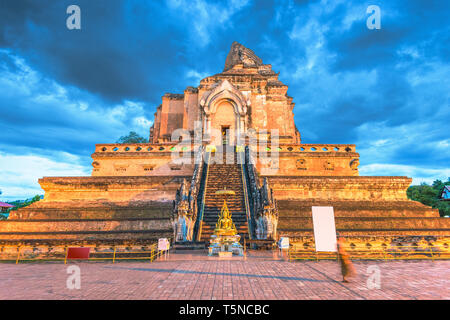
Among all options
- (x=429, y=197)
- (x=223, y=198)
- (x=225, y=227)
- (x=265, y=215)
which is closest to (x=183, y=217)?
(x=225, y=227)

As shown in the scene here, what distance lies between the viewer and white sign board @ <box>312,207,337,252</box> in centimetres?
841

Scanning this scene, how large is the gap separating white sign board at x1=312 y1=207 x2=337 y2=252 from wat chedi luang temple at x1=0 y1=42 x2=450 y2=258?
382 centimetres

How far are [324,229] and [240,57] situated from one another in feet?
124

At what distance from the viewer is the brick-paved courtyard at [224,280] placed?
566 centimetres

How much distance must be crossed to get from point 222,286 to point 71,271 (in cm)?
581

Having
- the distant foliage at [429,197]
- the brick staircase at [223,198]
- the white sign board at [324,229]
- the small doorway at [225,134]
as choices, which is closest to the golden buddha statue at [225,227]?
the brick staircase at [223,198]

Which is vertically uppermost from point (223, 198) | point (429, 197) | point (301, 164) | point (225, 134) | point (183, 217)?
point (225, 134)

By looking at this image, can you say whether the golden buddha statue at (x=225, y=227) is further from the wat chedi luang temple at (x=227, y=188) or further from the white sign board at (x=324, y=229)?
the white sign board at (x=324, y=229)

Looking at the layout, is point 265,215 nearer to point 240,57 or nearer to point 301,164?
point 301,164

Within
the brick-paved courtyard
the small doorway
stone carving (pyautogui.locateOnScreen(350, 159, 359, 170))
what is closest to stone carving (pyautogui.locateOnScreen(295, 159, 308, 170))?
stone carving (pyautogui.locateOnScreen(350, 159, 359, 170))

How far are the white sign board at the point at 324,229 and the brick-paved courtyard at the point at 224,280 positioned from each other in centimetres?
91

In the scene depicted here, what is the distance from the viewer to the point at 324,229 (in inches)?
336

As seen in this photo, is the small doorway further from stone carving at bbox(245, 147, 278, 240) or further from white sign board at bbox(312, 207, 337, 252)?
white sign board at bbox(312, 207, 337, 252)
